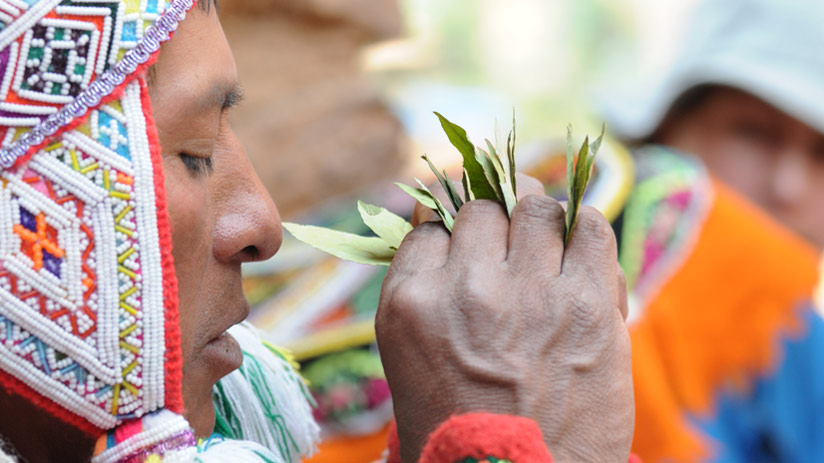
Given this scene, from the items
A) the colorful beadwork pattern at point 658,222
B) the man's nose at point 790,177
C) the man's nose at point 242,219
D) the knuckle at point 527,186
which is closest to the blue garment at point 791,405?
the colorful beadwork pattern at point 658,222

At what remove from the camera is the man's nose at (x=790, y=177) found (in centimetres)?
413

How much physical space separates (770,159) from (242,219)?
3.43 meters

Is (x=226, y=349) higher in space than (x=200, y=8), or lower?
lower

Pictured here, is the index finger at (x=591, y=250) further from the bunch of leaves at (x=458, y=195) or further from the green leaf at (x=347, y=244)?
the green leaf at (x=347, y=244)

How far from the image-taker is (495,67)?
12391 mm

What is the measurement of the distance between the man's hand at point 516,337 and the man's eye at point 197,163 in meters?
0.29

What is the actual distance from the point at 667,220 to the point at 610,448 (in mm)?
2441

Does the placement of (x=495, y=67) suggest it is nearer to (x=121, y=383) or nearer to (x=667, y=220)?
(x=667, y=220)

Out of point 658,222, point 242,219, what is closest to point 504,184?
point 242,219

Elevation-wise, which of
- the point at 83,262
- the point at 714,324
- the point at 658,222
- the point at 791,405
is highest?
the point at 83,262

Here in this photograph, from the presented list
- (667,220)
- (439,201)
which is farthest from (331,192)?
(439,201)

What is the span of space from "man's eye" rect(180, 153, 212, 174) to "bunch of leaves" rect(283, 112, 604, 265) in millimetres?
137

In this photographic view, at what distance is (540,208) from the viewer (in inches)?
48.2

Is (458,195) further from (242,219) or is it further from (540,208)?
(242,219)
